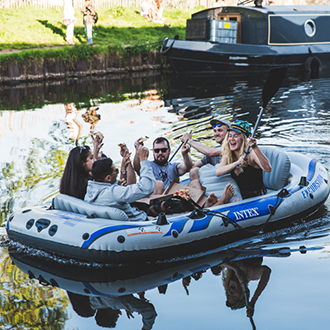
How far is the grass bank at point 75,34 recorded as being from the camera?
17.5m

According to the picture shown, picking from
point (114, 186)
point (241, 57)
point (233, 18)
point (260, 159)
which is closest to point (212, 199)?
point (260, 159)

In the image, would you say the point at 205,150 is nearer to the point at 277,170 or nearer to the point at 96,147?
the point at 277,170

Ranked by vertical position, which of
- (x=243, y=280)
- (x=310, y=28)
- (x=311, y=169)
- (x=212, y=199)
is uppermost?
(x=310, y=28)

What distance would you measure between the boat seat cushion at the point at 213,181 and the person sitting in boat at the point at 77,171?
1.30m

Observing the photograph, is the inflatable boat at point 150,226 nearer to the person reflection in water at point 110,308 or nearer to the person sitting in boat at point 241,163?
the person sitting in boat at point 241,163

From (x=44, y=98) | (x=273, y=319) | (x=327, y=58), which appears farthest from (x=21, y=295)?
(x=327, y=58)

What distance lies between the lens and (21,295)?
4496 millimetres

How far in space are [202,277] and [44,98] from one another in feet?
35.7

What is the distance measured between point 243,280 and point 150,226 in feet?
3.25

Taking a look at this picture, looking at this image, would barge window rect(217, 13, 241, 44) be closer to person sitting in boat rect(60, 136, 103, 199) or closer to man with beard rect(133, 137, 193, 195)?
man with beard rect(133, 137, 193, 195)

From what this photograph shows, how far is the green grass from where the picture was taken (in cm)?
1886

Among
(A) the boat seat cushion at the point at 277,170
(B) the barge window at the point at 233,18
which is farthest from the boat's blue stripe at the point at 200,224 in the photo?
(B) the barge window at the point at 233,18

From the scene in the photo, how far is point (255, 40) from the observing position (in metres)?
17.2

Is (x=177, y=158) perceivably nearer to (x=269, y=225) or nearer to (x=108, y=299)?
(x=269, y=225)
